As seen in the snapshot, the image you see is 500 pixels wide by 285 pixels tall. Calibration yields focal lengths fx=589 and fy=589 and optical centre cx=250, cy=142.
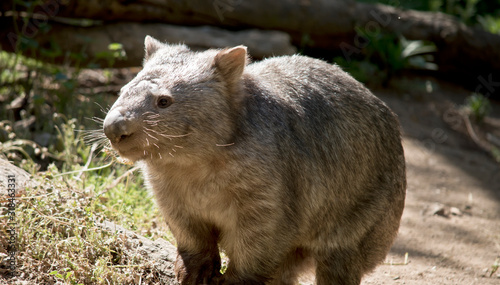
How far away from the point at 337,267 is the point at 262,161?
3.24ft

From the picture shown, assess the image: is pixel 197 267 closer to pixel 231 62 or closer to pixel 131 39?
pixel 231 62

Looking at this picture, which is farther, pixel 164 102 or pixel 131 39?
pixel 131 39

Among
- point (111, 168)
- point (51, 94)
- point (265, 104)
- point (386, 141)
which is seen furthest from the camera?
point (51, 94)

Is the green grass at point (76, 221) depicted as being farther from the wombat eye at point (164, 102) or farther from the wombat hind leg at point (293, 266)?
the wombat hind leg at point (293, 266)

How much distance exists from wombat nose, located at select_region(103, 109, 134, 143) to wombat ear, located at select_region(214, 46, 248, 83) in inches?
27.1

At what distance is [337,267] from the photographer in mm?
3902

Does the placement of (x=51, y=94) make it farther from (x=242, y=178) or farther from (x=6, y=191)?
(x=242, y=178)

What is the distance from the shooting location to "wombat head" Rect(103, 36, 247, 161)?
318cm

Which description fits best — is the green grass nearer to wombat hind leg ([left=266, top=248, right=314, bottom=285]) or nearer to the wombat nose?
the wombat nose

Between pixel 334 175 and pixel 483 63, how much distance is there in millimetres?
7245

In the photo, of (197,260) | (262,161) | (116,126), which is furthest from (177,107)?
(197,260)

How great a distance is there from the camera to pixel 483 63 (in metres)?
10.1

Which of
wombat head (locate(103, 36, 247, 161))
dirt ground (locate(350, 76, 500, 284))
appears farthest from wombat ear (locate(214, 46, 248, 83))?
dirt ground (locate(350, 76, 500, 284))

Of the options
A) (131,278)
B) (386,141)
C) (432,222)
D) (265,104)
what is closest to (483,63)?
(432,222)
